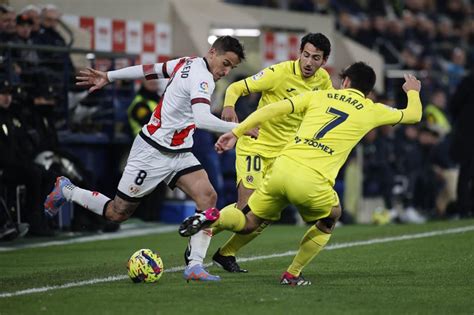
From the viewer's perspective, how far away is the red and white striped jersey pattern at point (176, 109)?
9.66 m

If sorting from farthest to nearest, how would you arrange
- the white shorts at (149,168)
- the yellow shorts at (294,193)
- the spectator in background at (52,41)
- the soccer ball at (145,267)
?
the spectator in background at (52,41) → the white shorts at (149,168) → the soccer ball at (145,267) → the yellow shorts at (294,193)

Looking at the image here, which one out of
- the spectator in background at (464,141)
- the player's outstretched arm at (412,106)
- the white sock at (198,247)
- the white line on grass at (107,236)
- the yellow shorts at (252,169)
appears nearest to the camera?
the player's outstretched arm at (412,106)

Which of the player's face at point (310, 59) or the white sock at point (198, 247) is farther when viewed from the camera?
the player's face at point (310, 59)

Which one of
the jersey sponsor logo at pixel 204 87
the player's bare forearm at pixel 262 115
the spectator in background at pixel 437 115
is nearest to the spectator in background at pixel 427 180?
the spectator in background at pixel 437 115

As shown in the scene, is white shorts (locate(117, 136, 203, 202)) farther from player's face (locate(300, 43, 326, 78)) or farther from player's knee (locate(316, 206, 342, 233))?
player's knee (locate(316, 206, 342, 233))

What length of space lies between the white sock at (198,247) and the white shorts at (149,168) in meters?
0.65

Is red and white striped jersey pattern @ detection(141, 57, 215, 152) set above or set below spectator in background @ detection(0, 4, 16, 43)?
below

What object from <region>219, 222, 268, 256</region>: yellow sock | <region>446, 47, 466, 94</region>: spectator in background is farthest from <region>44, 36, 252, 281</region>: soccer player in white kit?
<region>446, 47, 466, 94</region>: spectator in background

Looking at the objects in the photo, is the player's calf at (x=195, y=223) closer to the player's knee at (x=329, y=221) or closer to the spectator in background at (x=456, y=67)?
the player's knee at (x=329, y=221)

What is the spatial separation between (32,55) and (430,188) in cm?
867

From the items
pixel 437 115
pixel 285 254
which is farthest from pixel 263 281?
pixel 437 115

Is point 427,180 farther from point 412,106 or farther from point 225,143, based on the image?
point 225,143

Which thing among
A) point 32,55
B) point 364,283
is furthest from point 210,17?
point 364,283

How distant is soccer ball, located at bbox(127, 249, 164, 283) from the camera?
926 centimetres
